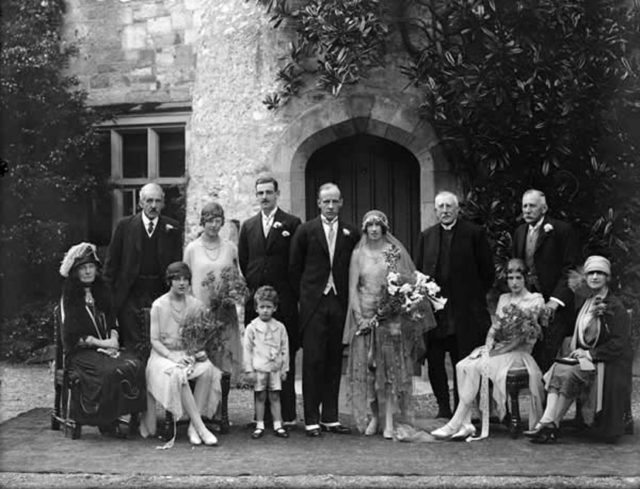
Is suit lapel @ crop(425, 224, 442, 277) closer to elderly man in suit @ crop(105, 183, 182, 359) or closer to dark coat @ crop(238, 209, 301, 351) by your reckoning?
dark coat @ crop(238, 209, 301, 351)

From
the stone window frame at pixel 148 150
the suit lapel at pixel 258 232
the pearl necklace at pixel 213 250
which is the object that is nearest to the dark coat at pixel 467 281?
the suit lapel at pixel 258 232

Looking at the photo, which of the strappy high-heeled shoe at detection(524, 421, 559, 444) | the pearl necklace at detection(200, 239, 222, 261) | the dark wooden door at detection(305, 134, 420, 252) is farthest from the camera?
the dark wooden door at detection(305, 134, 420, 252)

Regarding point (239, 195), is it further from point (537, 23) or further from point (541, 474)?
point (541, 474)

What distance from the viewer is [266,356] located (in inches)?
291

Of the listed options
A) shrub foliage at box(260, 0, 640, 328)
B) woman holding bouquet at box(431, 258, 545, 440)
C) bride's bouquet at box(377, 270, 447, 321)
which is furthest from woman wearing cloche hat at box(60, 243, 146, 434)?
shrub foliage at box(260, 0, 640, 328)

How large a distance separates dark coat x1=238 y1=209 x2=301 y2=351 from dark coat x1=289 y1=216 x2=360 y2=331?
116 millimetres

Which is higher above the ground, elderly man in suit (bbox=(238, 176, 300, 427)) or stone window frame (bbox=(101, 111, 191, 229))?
stone window frame (bbox=(101, 111, 191, 229))

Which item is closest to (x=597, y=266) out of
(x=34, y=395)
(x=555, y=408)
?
(x=555, y=408)

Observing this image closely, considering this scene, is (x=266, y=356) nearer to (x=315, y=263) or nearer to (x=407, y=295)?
(x=315, y=263)

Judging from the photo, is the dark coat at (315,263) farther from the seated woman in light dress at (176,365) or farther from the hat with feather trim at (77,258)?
the hat with feather trim at (77,258)

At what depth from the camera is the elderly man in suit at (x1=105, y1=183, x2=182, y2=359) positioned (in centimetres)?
791

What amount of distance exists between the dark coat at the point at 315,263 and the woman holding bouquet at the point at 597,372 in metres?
1.69

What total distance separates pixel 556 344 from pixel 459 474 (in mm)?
2057

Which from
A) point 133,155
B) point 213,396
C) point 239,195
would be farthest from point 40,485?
Answer: point 133,155
